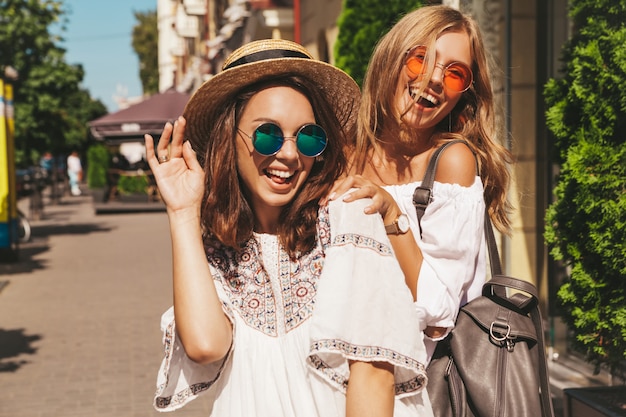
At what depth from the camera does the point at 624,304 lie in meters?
3.65

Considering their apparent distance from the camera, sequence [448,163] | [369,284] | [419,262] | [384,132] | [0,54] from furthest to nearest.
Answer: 1. [0,54]
2. [384,132]
3. [448,163]
4. [419,262]
5. [369,284]

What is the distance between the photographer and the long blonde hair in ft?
7.81

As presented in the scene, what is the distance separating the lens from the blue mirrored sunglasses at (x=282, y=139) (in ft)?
6.12

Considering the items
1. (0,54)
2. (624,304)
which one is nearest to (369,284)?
(624,304)

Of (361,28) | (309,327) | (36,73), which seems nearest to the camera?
(309,327)

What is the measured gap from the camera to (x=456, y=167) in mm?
2301

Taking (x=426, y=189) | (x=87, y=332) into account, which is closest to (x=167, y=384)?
(x=426, y=189)

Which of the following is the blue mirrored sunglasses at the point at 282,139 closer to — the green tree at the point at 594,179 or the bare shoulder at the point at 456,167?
the bare shoulder at the point at 456,167

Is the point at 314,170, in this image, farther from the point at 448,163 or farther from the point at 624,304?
the point at 624,304

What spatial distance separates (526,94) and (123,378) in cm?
389

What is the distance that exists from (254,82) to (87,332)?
671cm

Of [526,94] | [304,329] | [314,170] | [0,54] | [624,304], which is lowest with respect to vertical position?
[624,304]

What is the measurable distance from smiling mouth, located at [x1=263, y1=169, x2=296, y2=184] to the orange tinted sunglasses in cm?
62

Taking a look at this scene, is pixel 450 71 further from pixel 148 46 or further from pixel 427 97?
pixel 148 46
